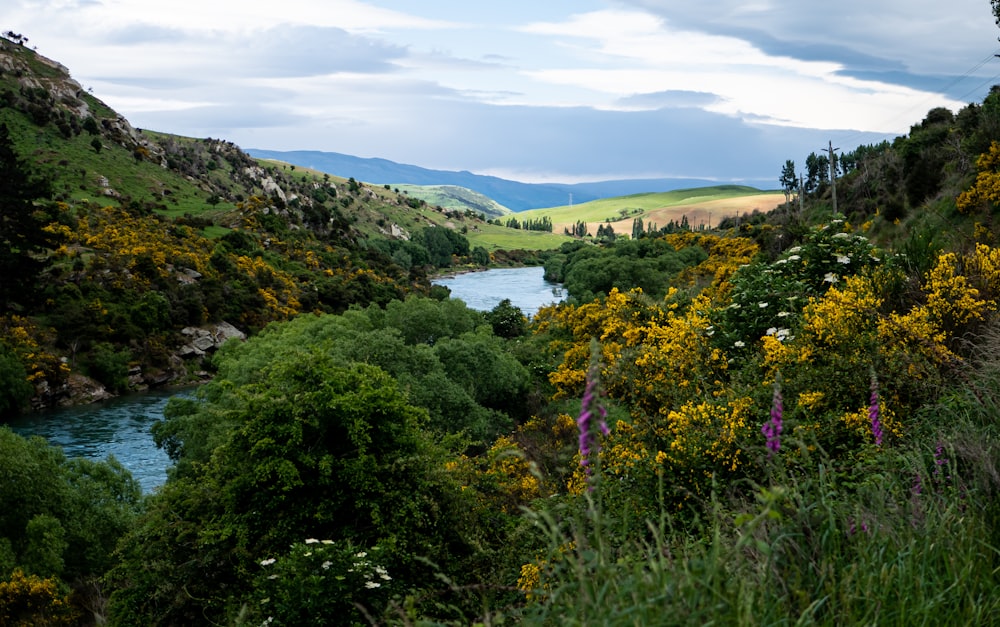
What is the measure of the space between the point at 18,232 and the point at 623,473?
89719 mm

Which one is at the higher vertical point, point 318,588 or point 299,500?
point 318,588

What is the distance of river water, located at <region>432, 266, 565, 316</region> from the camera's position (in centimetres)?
12044

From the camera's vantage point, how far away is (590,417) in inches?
157

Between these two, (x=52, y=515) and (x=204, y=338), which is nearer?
(x=52, y=515)

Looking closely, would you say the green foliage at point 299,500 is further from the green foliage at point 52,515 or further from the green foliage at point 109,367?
the green foliage at point 109,367

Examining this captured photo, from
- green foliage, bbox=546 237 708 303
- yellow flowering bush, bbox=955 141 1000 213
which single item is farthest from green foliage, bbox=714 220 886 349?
green foliage, bbox=546 237 708 303

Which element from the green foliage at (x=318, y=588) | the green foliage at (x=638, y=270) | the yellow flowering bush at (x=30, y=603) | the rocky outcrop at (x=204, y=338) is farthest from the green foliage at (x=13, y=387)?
the green foliage at (x=318, y=588)

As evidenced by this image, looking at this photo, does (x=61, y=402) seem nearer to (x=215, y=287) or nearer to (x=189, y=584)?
(x=215, y=287)

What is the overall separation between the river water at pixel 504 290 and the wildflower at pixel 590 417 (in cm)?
9647

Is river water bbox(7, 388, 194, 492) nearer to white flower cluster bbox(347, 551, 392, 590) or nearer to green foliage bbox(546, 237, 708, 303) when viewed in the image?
white flower cluster bbox(347, 551, 392, 590)

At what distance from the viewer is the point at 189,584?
62.5 feet

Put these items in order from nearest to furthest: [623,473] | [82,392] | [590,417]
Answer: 1. [590,417]
2. [623,473]
3. [82,392]

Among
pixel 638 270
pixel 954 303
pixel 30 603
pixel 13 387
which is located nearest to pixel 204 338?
pixel 13 387

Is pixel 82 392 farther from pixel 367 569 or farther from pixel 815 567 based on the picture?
pixel 815 567
